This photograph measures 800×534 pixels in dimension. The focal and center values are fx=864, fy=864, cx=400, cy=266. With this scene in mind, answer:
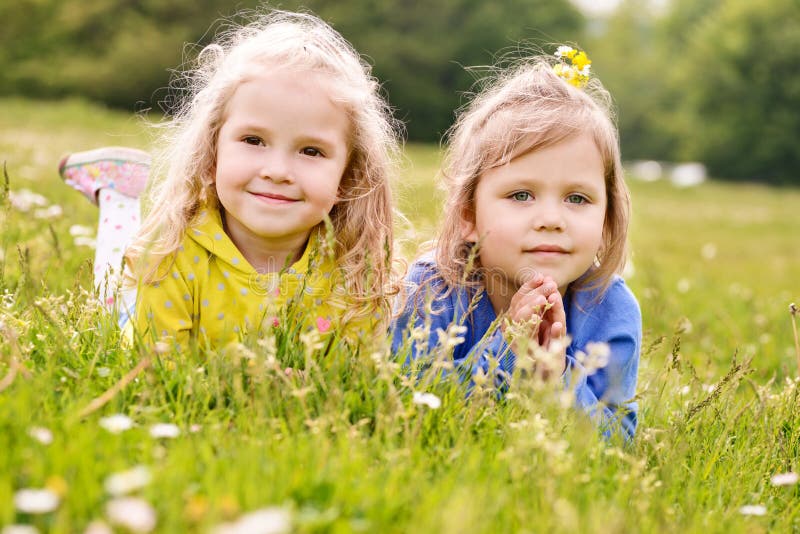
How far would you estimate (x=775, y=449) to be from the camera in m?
2.97

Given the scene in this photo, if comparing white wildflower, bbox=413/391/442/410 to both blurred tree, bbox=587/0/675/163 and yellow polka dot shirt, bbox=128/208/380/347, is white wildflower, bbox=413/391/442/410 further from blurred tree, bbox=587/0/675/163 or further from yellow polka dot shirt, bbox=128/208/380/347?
blurred tree, bbox=587/0/675/163

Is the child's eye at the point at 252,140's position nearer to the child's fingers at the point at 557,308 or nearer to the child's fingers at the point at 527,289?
the child's fingers at the point at 527,289

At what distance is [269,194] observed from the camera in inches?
129

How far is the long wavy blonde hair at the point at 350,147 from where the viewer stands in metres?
3.36

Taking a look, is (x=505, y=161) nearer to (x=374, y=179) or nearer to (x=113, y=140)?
(x=374, y=179)

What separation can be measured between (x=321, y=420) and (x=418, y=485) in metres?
0.31

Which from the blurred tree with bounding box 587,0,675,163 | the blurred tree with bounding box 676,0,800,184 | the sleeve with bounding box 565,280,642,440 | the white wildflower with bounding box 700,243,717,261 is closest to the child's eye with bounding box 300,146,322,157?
the sleeve with bounding box 565,280,642,440

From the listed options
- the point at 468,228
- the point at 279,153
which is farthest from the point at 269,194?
the point at 468,228

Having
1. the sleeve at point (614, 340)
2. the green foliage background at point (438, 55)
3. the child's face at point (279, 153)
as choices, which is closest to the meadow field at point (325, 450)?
the sleeve at point (614, 340)

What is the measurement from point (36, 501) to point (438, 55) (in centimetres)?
Answer: 4221

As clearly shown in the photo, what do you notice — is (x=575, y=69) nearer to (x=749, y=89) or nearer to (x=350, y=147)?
(x=350, y=147)

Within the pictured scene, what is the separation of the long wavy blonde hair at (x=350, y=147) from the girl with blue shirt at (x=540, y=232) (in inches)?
10.1

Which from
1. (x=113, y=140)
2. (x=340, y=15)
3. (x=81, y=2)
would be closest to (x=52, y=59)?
(x=81, y=2)

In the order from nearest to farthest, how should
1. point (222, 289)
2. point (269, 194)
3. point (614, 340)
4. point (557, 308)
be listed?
point (557, 308) < point (269, 194) < point (222, 289) < point (614, 340)
